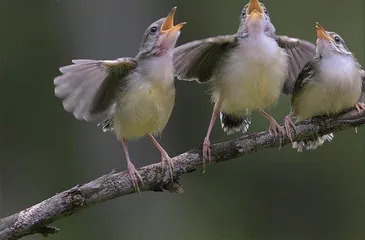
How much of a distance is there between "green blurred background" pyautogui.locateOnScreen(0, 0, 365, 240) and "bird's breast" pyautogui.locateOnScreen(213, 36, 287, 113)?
349 centimetres

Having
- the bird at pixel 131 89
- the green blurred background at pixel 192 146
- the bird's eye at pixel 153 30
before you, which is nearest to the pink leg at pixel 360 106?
the bird at pixel 131 89

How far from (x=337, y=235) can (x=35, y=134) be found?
140 inches

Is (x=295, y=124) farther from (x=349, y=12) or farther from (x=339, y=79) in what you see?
(x=349, y=12)

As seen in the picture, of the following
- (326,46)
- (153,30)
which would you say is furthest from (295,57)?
(153,30)

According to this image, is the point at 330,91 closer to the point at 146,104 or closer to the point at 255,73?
the point at 255,73

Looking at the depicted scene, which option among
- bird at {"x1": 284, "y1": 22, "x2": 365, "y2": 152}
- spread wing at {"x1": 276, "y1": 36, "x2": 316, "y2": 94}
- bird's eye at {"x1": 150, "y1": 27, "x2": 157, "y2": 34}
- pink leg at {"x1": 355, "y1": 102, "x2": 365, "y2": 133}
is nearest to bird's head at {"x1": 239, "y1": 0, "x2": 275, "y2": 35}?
spread wing at {"x1": 276, "y1": 36, "x2": 316, "y2": 94}

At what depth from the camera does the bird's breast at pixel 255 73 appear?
315 centimetres

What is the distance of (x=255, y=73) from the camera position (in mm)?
3160

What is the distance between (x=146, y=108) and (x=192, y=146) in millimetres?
4161

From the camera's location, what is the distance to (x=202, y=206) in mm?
7508

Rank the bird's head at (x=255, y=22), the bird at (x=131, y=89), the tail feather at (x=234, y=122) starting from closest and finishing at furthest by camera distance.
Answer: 1. the bird at (x=131, y=89)
2. the bird's head at (x=255, y=22)
3. the tail feather at (x=234, y=122)

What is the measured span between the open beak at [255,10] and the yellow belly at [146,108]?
0.57 meters

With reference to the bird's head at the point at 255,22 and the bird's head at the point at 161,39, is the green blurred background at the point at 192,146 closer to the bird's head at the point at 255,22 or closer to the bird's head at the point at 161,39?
the bird's head at the point at 255,22

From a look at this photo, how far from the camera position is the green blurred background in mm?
7066
